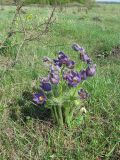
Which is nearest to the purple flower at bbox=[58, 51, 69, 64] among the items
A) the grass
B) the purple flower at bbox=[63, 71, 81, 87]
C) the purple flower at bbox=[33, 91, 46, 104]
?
the purple flower at bbox=[63, 71, 81, 87]

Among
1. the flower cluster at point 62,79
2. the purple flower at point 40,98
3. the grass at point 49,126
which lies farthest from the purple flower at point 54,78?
the grass at point 49,126

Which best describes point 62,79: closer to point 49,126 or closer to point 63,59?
point 63,59

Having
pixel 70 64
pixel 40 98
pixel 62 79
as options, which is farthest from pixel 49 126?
pixel 70 64

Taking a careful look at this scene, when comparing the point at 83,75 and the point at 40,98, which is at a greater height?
the point at 83,75

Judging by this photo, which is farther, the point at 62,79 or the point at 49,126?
the point at 49,126

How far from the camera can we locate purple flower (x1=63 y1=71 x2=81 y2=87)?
287cm

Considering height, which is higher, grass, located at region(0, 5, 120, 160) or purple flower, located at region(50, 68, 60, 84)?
purple flower, located at region(50, 68, 60, 84)

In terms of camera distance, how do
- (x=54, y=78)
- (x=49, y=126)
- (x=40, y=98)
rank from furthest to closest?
(x=49, y=126) → (x=40, y=98) → (x=54, y=78)

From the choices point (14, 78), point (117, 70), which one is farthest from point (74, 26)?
point (14, 78)

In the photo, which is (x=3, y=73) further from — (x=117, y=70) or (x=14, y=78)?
(x=117, y=70)

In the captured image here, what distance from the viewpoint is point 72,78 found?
114 inches

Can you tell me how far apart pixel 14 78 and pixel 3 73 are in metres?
0.12

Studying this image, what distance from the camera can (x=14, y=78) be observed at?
388 centimetres

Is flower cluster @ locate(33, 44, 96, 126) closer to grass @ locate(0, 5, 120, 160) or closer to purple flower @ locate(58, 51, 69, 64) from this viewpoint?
purple flower @ locate(58, 51, 69, 64)
